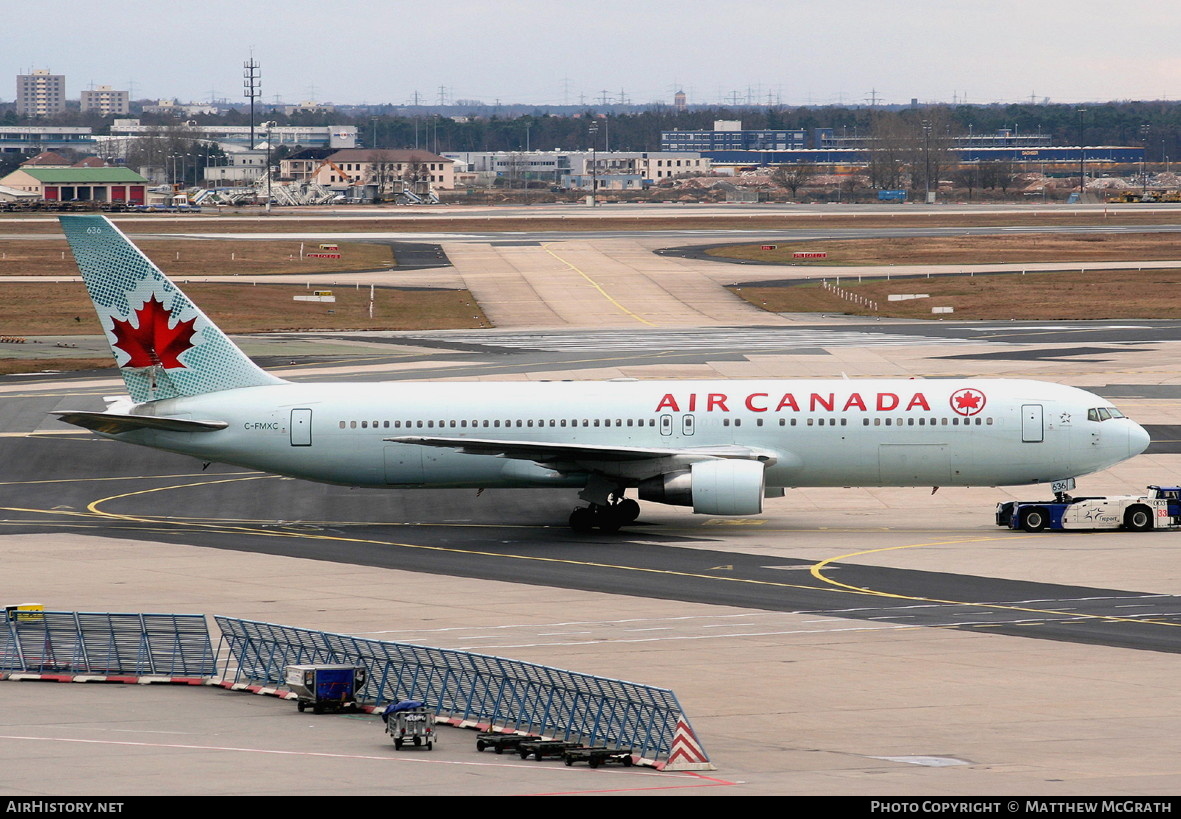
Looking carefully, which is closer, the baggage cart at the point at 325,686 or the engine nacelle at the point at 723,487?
the baggage cart at the point at 325,686

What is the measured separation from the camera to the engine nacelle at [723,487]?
47375 millimetres

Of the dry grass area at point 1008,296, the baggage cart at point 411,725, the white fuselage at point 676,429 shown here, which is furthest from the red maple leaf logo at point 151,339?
the dry grass area at point 1008,296

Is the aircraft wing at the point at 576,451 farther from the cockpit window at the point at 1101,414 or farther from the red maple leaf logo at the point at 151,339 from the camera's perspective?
the cockpit window at the point at 1101,414

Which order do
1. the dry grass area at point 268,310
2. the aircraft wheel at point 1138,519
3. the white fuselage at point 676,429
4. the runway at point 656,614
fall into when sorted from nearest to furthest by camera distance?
the runway at point 656,614 → the aircraft wheel at point 1138,519 → the white fuselage at point 676,429 → the dry grass area at point 268,310

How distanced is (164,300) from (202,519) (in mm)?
7721

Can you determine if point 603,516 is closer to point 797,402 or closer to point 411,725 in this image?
point 797,402

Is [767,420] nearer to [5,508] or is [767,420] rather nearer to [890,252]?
[5,508]

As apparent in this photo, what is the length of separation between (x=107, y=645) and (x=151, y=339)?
67.8ft

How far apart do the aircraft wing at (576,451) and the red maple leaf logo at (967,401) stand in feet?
19.5

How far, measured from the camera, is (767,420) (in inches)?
1948

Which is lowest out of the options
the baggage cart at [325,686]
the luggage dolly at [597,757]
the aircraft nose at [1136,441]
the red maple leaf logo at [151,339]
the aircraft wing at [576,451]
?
the baggage cart at [325,686]

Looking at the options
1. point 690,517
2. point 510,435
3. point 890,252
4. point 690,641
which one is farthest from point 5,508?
point 890,252

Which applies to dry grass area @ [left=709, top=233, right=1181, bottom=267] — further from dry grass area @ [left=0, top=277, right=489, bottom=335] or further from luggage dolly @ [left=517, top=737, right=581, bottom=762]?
luggage dolly @ [left=517, top=737, right=581, bottom=762]

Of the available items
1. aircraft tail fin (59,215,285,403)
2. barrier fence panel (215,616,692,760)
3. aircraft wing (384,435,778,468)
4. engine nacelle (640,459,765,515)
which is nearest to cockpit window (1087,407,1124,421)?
aircraft wing (384,435,778,468)
